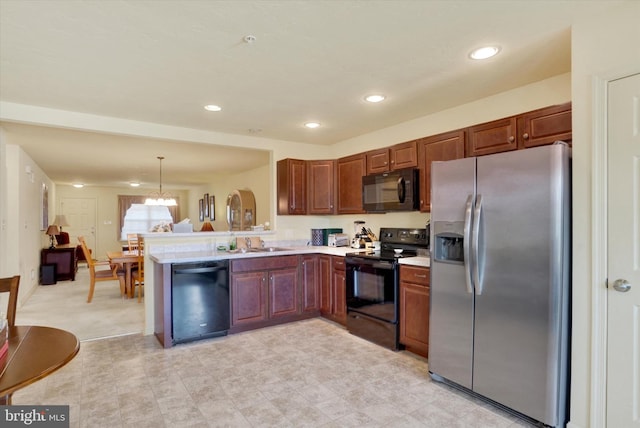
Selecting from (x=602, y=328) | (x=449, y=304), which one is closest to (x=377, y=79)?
(x=449, y=304)

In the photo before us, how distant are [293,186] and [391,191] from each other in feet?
4.67

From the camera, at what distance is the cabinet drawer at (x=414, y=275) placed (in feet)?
10.1

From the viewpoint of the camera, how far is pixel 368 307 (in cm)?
362

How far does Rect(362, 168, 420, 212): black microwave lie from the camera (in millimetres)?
3604

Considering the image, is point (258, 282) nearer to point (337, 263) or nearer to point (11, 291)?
point (337, 263)

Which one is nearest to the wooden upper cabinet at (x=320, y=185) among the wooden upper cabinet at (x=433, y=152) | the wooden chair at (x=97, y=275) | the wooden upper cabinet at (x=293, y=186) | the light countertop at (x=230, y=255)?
the wooden upper cabinet at (x=293, y=186)

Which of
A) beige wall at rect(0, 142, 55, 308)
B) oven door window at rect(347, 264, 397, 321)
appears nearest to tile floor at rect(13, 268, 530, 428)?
oven door window at rect(347, 264, 397, 321)

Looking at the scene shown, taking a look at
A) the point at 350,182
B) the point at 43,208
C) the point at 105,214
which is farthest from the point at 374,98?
the point at 105,214

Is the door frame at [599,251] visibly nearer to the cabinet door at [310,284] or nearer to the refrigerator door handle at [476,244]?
the refrigerator door handle at [476,244]

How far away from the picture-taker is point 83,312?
4906 mm

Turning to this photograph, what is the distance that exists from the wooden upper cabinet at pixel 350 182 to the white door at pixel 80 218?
889cm

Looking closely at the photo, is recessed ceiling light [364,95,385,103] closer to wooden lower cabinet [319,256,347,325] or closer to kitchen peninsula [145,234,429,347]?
kitchen peninsula [145,234,429,347]

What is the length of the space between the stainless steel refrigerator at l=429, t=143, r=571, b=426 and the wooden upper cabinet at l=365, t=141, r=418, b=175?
96 centimetres

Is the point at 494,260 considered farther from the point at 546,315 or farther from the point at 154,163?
the point at 154,163
